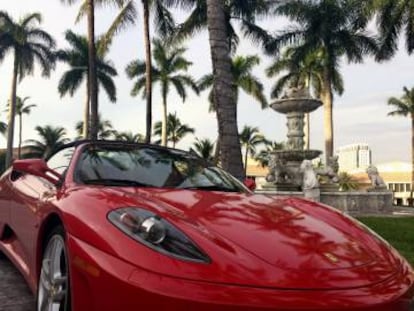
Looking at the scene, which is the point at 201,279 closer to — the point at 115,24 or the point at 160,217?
the point at 160,217

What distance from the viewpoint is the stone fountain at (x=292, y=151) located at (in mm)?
21469

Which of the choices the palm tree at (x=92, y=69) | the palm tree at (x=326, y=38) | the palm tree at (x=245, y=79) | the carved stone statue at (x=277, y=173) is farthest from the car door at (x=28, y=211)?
the palm tree at (x=245, y=79)

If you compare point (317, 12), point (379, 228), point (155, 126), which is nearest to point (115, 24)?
point (317, 12)

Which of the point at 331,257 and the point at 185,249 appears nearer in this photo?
the point at 185,249

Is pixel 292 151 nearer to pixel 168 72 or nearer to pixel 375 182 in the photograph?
pixel 375 182

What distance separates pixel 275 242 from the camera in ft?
8.09

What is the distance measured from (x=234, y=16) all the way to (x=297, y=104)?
34.7 feet

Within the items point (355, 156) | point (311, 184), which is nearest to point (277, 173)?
point (311, 184)

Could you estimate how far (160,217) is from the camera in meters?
2.51

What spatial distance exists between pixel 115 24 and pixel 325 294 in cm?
2888

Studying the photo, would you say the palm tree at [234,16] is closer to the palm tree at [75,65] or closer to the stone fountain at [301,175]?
the stone fountain at [301,175]

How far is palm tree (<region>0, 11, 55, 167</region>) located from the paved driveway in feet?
124

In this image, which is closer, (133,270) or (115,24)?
(133,270)

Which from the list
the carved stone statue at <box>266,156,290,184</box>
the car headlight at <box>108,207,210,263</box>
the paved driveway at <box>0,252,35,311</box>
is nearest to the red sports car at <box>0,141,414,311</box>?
the car headlight at <box>108,207,210,263</box>
